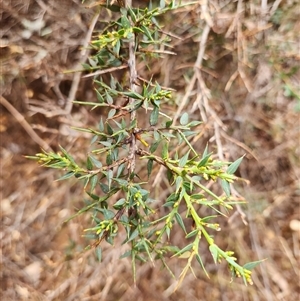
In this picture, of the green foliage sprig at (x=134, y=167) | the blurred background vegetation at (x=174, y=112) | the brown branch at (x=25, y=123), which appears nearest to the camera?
the green foliage sprig at (x=134, y=167)

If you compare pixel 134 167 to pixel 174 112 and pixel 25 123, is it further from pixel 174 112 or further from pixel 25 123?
pixel 25 123

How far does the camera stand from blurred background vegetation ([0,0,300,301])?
1486mm

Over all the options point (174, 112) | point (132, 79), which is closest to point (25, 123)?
point (174, 112)

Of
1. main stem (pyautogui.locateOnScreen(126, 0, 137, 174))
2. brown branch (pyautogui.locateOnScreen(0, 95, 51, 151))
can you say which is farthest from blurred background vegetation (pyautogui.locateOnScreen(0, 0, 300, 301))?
main stem (pyautogui.locateOnScreen(126, 0, 137, 174))

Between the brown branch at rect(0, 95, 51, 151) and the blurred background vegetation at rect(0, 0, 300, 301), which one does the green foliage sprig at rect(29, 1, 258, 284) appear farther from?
the brown branch at rect(0, 95, 51, 151)

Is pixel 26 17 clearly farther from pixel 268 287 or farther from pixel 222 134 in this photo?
pixel 268 287

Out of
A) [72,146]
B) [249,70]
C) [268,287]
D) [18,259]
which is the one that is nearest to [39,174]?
[72,146]

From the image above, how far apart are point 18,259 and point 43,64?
0.92m

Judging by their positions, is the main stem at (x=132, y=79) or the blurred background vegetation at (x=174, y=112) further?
the blurred background vegetation at (x=174, y=112)

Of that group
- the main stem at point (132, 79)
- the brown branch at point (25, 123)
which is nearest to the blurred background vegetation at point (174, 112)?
the brown branch at point (25, 123)

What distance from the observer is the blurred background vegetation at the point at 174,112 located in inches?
58.5

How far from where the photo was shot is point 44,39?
5.10ft

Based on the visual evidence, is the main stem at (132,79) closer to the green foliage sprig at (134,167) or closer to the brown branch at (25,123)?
the green foliage sprig at (134,167)

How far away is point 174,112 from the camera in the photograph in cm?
142
